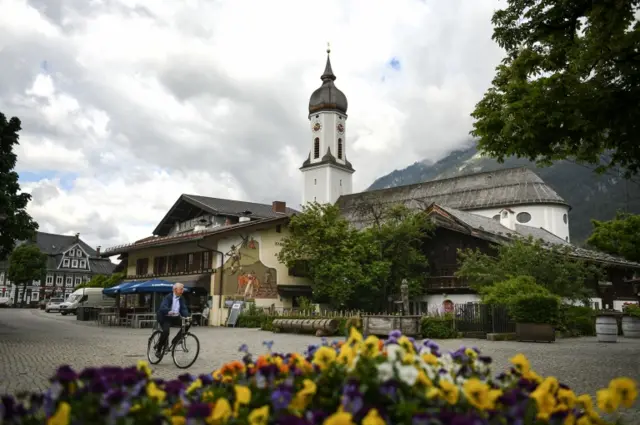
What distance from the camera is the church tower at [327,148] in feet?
258

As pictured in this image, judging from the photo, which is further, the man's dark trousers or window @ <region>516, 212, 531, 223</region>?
window @ <region>516, 212, 531, 223</region>

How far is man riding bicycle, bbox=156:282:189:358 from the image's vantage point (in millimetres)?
11633

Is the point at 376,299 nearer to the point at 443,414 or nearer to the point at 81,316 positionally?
→ the point at 81,316

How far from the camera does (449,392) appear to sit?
10.6 ft

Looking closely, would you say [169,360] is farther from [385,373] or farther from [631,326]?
[631,326]

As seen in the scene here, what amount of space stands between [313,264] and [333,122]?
4656 cm

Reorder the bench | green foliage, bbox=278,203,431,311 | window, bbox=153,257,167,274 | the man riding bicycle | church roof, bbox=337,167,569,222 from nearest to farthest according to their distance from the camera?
the man riding bicycle
the bench
green foliage, bbox=278,203,431,311
window, bbox=153,257,167,274
church roof, bbox=337,167,569,222

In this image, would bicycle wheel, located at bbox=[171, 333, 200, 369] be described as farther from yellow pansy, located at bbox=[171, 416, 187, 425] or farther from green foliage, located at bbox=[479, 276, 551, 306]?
green foliage, located at bbox=[479, 276, 551, 306]

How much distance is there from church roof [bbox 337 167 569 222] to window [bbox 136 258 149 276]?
23012mm

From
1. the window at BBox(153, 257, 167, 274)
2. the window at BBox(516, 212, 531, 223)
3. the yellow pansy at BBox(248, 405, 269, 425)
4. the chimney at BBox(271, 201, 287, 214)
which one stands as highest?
the window at BBox(516, 212, 531, 223)

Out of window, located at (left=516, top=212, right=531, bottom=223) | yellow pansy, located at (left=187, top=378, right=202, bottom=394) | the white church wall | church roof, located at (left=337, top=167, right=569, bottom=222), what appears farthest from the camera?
window, located at (left=516, top=212, right=531, bottom=223)

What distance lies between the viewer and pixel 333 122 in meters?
78.7

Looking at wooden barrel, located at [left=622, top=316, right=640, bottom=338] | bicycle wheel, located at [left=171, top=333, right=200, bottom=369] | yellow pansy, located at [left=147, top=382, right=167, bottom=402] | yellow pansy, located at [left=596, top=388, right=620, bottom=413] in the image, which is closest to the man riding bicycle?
bicycle wheel, located at [left=171, top=333, right=200, bottom=369]

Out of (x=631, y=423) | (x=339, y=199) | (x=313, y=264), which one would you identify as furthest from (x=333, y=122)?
(x=631, y=423)
